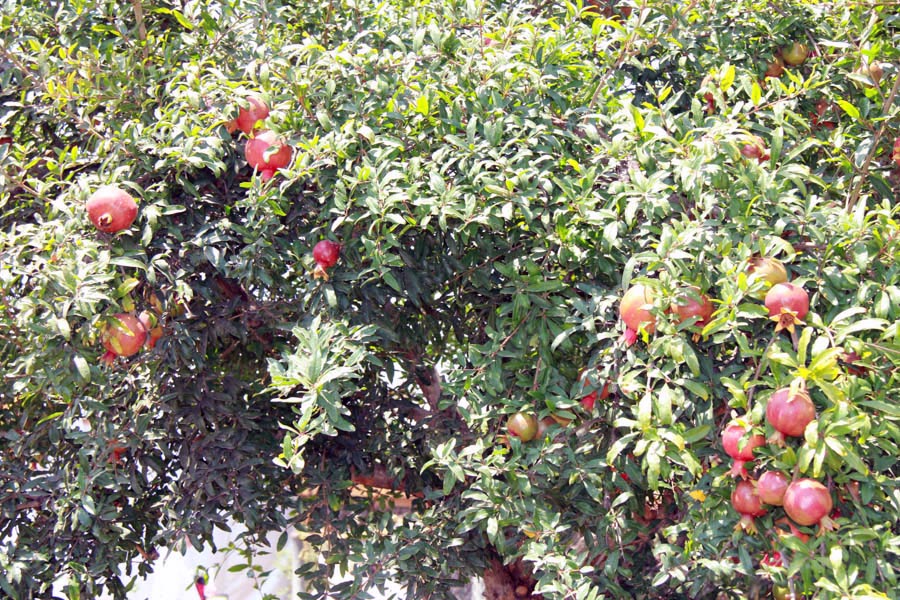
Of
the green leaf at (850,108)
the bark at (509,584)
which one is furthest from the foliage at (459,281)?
the bark at (509,584)

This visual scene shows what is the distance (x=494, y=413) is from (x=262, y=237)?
76 centimetres

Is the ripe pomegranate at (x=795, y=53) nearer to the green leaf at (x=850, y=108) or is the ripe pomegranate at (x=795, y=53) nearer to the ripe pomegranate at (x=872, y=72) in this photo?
the ripe pomegranate at (x=872, y=72)

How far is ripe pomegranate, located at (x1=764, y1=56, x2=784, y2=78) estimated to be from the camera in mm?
2834

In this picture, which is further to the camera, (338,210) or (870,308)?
(338,210)

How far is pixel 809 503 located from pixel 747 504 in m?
0.17

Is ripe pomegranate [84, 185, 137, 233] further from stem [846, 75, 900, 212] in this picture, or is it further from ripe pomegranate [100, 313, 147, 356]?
stem [846, 75, 900, 212]

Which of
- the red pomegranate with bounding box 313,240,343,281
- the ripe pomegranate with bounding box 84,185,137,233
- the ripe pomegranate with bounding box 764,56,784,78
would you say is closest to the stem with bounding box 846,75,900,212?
the ripe pomegranate with bounding box 764,56,784,78

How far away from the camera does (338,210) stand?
2311 mm

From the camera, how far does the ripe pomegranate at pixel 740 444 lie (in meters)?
1.87

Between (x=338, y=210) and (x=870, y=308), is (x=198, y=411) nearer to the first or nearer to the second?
(x=338, y=210)

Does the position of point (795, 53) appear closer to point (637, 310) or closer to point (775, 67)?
point (775, 67)

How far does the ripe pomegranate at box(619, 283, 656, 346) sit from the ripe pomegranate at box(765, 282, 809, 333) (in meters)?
0.25

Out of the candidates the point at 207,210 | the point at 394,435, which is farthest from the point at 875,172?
the point at 207,210

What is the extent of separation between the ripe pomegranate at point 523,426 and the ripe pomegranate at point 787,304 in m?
0.67
